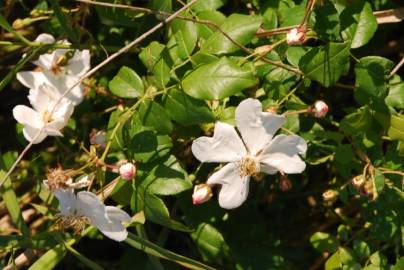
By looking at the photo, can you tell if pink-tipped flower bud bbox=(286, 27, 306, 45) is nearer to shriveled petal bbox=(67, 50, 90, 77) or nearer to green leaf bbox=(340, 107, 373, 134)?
green leaf bbox=(340, 107, 373, 134)

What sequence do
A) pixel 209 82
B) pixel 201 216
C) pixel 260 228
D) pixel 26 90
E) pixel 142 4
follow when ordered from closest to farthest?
1. pixel 209 82
2. pixel 201 216
3. pixel 260 228
4. pixel 142 4
5. pixel 26 90

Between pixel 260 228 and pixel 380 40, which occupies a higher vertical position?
pixel 380 40

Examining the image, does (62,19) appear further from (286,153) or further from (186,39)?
(286,153)

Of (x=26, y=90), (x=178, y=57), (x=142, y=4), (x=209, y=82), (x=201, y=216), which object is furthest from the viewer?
(x=26, y=90)

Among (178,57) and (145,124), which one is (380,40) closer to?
(178,57)

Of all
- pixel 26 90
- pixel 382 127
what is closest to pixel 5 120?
pixel 26 90

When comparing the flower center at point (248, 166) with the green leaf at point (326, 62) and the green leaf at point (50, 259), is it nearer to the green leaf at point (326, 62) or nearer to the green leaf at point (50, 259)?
the green leaf at point (326, 62)

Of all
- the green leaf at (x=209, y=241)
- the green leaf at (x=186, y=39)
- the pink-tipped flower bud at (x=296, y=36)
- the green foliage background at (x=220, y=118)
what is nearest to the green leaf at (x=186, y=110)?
the green foliage background at (x=220, y=118)
